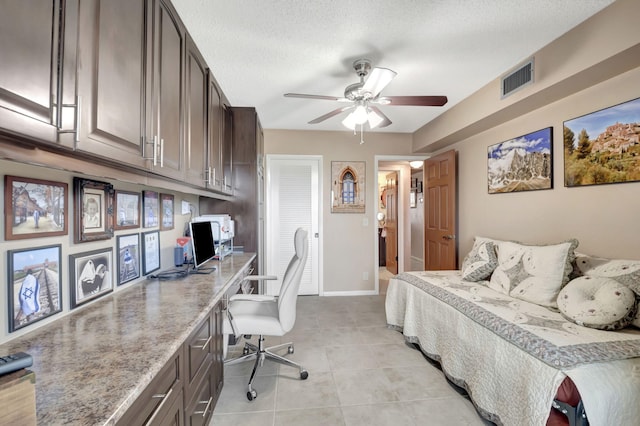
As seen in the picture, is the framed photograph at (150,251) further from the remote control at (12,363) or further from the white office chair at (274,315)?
the remote control at (12,363)

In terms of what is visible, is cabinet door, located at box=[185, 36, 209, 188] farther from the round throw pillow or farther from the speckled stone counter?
the round throw pillow

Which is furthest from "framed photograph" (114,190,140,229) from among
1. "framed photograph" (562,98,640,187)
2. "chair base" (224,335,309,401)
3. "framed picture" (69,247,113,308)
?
"framed photograph" (562,98,640,187)

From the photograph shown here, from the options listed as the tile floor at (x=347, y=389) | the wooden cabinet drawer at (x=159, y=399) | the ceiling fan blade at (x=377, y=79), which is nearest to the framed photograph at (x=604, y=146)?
the ceiling fan blade at (x=377, y=79)

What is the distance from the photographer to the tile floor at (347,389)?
1.71 meters

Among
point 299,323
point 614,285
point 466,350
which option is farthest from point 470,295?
point 299,323

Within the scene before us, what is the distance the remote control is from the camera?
1.59 ft

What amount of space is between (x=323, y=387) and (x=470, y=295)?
1330 mm

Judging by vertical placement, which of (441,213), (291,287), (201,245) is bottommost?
(291,287)

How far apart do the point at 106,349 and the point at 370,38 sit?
2.18m

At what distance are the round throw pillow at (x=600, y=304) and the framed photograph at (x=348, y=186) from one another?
2.71m

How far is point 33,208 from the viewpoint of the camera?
1.06m

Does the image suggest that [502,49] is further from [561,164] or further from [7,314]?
[7,314]

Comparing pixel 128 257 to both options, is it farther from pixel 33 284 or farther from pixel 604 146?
pixel 604 146

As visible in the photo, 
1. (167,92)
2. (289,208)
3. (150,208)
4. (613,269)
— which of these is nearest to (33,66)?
(167,92)
